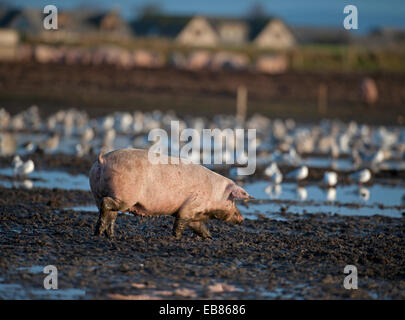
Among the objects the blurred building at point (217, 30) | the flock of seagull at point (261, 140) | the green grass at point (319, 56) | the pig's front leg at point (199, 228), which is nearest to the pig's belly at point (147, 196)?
the pig's front leg at point (199, 228)

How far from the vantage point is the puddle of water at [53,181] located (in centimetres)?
1468

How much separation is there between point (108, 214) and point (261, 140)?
15.9m

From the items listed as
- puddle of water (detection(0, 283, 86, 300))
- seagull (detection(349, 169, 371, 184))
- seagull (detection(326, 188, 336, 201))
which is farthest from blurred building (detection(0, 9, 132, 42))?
puddle of water (detection(0, 283, 86, 300))

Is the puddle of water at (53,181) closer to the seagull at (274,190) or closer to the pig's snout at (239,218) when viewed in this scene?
the seagull at (274,190)

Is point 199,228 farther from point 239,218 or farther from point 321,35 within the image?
point 321,35

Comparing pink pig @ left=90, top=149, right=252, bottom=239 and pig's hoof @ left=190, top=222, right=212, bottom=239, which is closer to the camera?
pink pig @ left=90, top=149, right=252, bottom=239

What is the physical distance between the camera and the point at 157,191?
33.4 feet

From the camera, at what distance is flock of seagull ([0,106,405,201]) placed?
19.5m

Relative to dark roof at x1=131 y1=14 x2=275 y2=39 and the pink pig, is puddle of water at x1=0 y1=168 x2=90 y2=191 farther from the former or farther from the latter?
dark roof at x1=131 y1=14 x2=275 y2=39

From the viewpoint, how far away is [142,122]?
27.1 metres

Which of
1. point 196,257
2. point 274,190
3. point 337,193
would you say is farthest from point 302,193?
point 196,257

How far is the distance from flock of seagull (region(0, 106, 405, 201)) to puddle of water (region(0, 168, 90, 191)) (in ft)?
1.40
